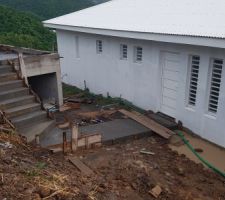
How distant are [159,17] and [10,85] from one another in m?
6.09

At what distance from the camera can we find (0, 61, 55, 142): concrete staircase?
9742mm

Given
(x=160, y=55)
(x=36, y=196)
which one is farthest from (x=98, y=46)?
(x=36, y=196)

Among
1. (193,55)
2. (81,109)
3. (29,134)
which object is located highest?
(193,55)

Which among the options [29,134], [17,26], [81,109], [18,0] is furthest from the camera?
[18,0]

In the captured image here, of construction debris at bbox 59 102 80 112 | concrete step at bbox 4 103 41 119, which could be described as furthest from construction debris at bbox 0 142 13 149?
construction debris at bbox 59 102 80 112

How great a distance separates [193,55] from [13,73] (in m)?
6.03

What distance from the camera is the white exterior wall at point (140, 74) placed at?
977 centimetres

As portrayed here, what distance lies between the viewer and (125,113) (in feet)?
39.8

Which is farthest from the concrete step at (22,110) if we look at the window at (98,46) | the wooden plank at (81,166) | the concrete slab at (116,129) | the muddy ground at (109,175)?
the window at (98,46)

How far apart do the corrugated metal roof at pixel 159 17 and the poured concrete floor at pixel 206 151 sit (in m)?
3.36

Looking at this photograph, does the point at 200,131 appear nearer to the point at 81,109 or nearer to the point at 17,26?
the point at 81,109

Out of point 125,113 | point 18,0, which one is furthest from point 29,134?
point 18,0

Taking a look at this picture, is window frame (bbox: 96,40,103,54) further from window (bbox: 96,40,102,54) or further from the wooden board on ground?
the wooden board on ground

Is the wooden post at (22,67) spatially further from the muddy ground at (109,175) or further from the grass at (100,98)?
the grass at (100,98)
